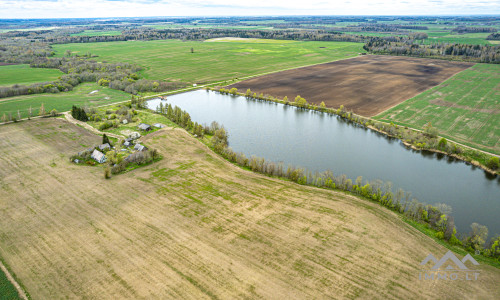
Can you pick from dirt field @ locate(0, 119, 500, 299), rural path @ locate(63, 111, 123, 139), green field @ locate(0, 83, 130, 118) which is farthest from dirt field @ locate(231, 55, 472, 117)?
rural path @ locate(63, 111, 123, 139)

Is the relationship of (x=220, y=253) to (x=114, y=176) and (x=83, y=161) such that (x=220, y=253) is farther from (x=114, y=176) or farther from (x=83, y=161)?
(x=83, y=161)

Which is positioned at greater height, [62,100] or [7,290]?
[62,100]

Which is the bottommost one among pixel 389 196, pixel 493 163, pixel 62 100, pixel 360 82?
pixel 389 196

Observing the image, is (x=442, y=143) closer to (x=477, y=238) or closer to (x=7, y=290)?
(x=477, y=238)

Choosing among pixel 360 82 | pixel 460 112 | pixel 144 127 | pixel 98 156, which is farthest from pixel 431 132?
pixel 98 156

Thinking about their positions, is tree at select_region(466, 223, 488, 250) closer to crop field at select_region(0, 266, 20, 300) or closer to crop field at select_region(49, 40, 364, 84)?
crop field at select_region(0, 266, 20, 300)

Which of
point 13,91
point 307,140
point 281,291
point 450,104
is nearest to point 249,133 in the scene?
point 307,140

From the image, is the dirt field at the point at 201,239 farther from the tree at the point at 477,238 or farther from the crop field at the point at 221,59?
the crop field at the point at 221,59
